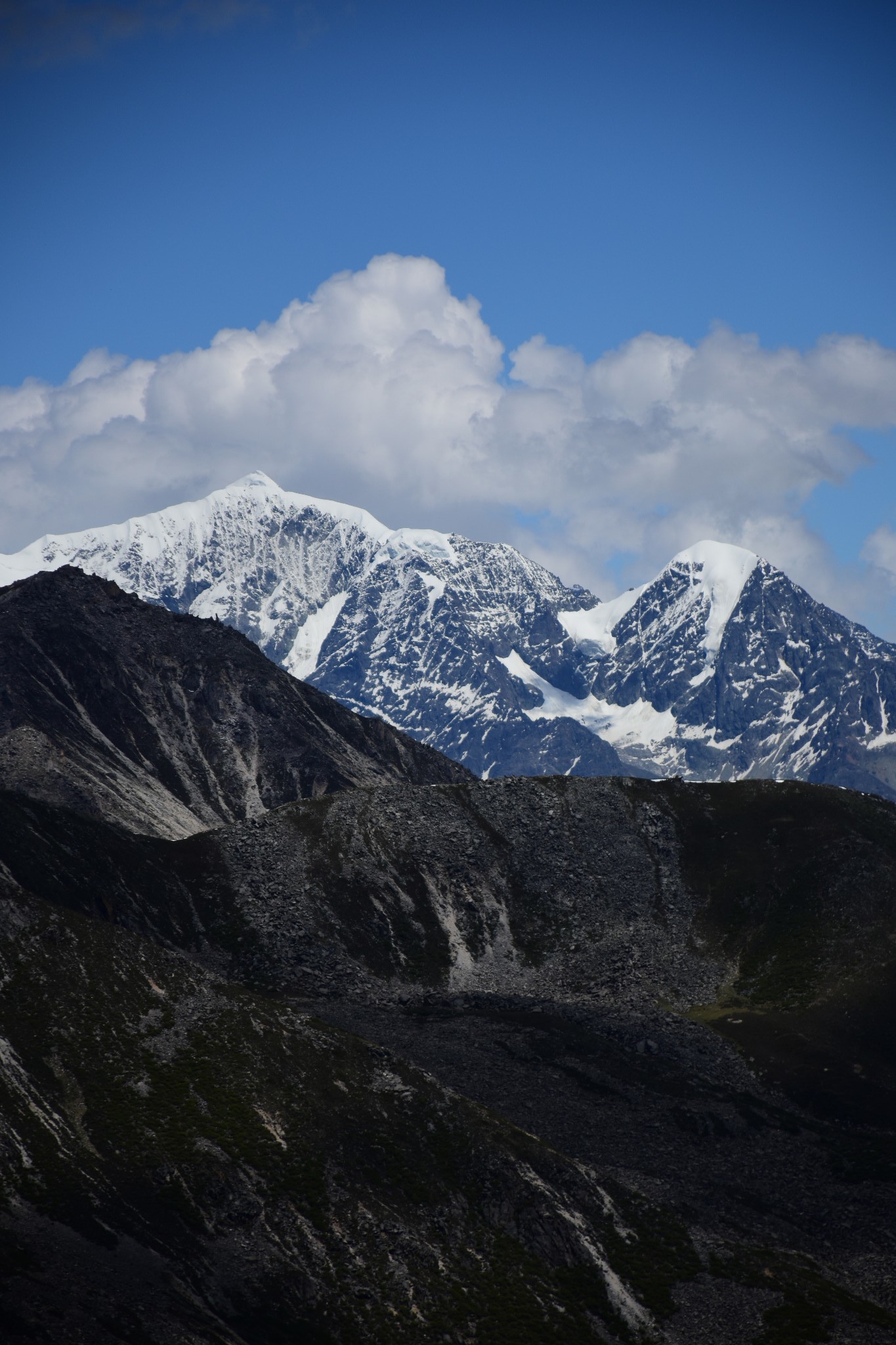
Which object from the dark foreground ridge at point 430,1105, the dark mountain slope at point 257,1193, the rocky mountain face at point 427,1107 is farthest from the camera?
the dark foreground ridge at point 430,1105

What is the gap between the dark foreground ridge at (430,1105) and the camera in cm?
9388

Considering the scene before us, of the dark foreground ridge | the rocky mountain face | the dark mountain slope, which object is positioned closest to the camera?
the dark mountain slope

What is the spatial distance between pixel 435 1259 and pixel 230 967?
7730 centimetres

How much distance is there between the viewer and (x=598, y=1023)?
163m

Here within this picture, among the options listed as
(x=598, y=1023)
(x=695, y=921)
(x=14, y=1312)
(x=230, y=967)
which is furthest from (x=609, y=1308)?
(x=695, y=921)

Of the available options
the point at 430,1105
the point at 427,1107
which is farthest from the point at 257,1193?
the point at 430,1105

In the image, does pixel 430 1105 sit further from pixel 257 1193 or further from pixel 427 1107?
pixel 257 1193

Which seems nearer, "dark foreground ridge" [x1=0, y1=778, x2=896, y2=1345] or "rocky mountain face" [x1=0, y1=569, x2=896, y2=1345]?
"rocky mountain face" [x1=0, y1=569, x2=896, y2=1345]

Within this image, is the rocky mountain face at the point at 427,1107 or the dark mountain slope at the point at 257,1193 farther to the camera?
the rocky mountain face at the point at 427,1107

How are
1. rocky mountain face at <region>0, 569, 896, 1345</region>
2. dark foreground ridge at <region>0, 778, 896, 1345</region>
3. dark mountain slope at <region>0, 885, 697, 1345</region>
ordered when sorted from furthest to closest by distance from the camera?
dark foreground ridge at <region>0, 778, 896, 1345</region> < rocky mountain face at <region>0, 569, 896, 1345</region> < dark mountain slope at <region>0, 885, 697, 1345</region>

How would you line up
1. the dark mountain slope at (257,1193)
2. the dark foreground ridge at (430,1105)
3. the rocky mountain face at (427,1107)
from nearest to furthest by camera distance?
the dark mountain slope at (257,1193)
the rocky mountain face at (427,1107)
the dark foreground ridge at (430,1105)

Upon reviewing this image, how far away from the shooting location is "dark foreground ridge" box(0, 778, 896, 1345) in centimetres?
9388

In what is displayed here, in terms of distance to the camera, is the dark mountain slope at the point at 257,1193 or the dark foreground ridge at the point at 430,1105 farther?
the dark foreground ridge at the point at 430,1105

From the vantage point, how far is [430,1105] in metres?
118
